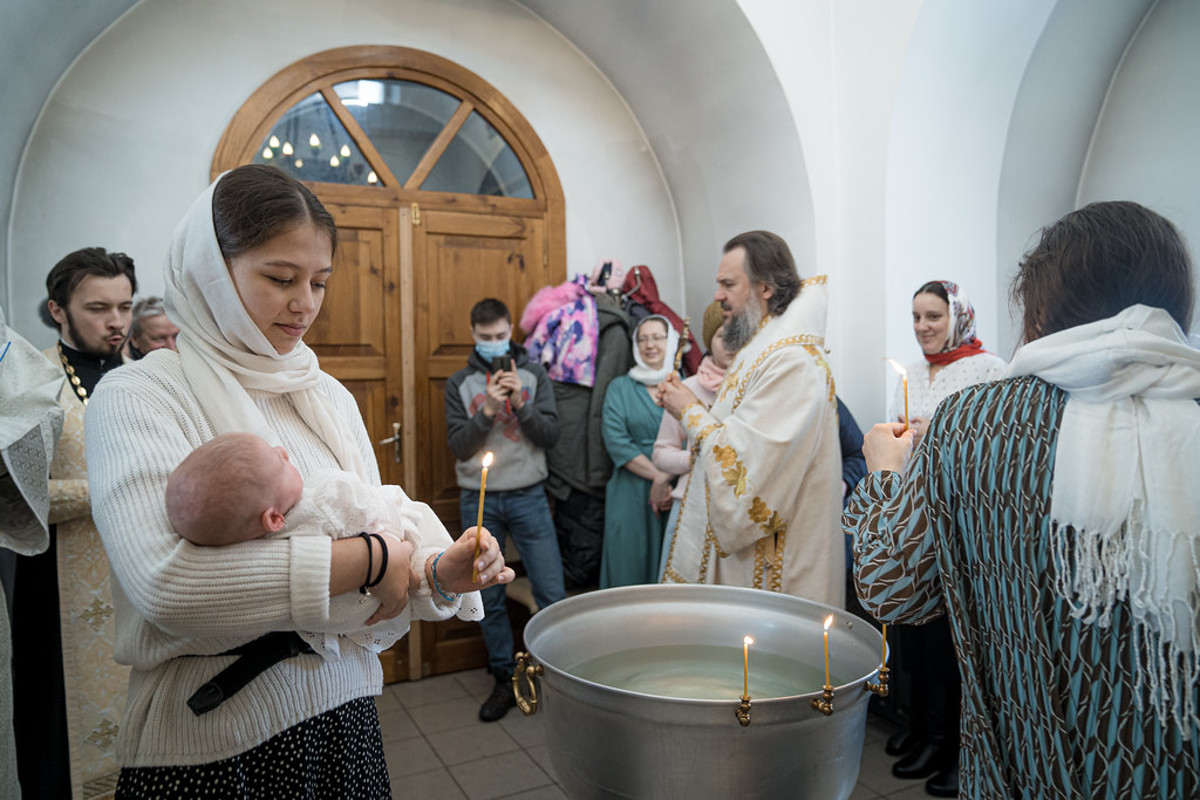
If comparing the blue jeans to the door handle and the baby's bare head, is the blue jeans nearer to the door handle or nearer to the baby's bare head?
the door handle

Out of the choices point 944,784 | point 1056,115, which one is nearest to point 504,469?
point 944,784

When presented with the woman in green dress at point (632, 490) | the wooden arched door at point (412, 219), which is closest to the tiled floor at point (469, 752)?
the wooden arched door at point (412, 219)

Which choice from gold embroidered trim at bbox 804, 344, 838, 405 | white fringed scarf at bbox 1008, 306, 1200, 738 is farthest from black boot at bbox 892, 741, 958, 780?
white fringed scarf at bbox 1008, 306, 1200, 738

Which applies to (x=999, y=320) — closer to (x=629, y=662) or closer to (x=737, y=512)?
(x=737, y=512)

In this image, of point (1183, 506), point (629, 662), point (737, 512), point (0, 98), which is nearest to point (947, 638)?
point (737, 512)

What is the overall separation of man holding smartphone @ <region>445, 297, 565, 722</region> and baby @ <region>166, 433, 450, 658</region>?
7.85 feet

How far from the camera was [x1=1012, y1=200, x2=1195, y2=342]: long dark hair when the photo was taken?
1128 mm

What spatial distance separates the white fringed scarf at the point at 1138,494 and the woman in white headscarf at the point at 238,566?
0.78 m

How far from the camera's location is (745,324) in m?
2.58

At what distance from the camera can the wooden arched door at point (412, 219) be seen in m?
3.64

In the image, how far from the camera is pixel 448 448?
3938mm

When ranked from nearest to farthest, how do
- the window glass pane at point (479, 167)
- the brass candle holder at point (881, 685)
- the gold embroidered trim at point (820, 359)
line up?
1. the brass candle holder at point (881, 685)
2. the gold embroidered trim at point (820, 359)
3. the window glass pane at point (479, 167)

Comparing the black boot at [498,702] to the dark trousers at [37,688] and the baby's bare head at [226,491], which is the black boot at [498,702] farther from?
the baby's bare head at [226,491]

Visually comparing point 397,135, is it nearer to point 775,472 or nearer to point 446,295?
point 446,295
